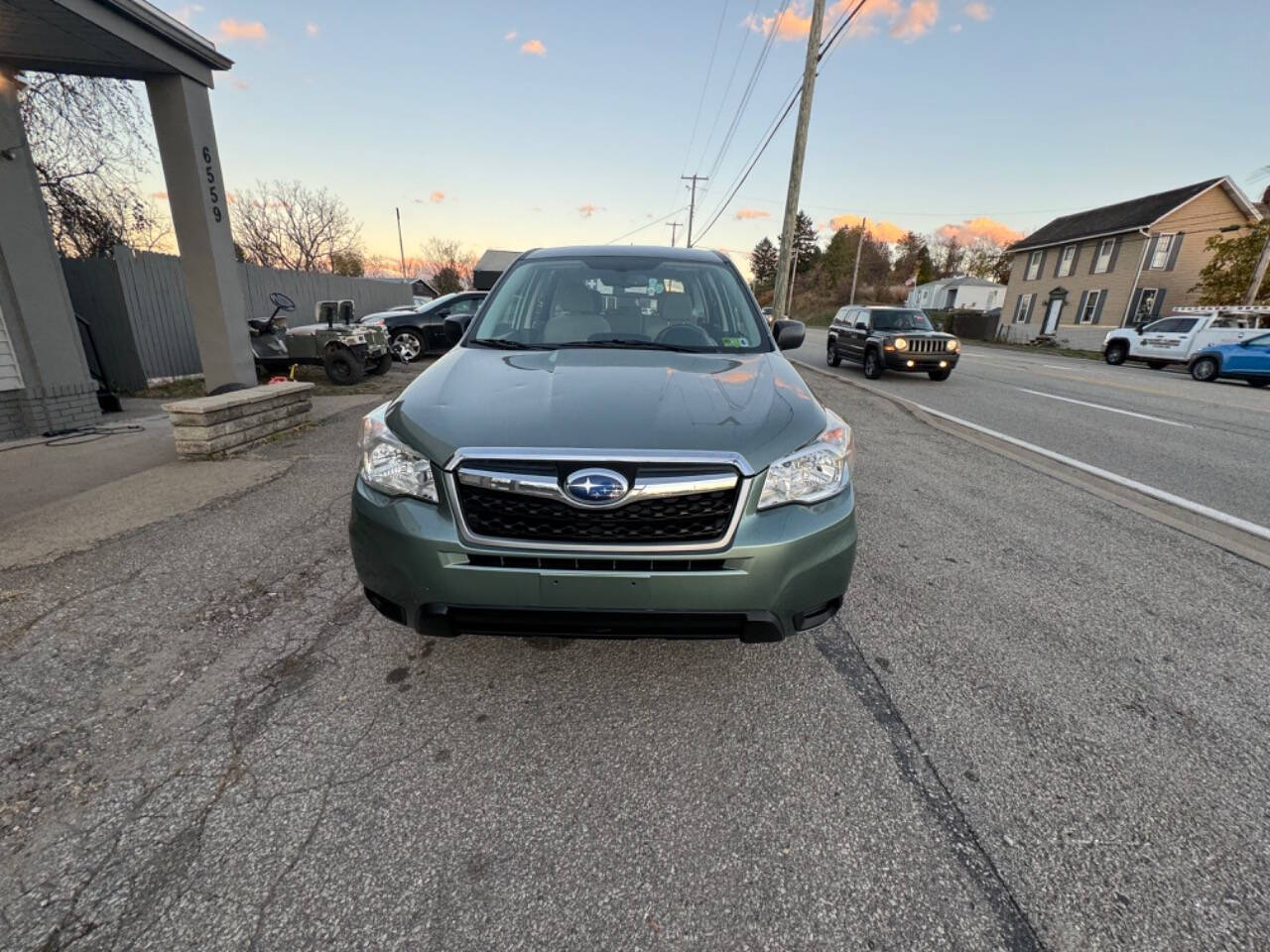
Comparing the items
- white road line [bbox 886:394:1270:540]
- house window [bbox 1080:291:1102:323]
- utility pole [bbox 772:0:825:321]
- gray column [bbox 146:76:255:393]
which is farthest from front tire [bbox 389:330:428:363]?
house window [bbox 1080:291:1102:323]

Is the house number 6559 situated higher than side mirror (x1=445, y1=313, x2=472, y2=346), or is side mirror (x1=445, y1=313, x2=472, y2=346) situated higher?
the house number 6559

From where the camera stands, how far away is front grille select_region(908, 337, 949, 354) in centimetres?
1152

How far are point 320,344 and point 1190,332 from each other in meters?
22.8

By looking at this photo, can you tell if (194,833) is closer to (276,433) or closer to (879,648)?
(879,648)

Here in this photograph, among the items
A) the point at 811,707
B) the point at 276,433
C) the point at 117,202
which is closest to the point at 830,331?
the point at 276,433

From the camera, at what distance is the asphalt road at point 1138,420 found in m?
5.30

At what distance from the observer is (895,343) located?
1149 cm

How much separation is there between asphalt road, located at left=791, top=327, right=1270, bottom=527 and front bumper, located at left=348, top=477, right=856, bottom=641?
16.0 feet

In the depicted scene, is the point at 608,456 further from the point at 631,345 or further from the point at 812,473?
the point at 631,345

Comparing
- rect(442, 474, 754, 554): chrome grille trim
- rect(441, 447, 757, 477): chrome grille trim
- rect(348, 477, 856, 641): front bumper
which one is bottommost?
rect(348, 477, 856, 641): front bumper

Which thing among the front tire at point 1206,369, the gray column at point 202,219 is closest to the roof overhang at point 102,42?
the gray column at point 202,219

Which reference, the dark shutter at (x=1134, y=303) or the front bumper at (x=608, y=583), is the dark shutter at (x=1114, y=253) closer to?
the dark shutter at (x=1134, y=303)

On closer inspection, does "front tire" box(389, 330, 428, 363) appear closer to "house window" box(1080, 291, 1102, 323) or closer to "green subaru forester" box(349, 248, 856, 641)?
"green subaru forester" box(349, 248, 856, 641)

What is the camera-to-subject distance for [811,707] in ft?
7.02
